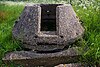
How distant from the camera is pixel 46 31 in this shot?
6.91m

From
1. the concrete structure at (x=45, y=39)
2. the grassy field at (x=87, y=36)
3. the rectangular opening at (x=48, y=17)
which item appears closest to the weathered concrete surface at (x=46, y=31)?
the concrete structure at (x=45, y=39)

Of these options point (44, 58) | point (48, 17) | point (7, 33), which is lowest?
point (44, 58)

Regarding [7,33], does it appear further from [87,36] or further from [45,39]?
[87,36]

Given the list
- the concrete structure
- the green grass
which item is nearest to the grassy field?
the green grass

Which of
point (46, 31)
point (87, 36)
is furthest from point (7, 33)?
point (87, 36)

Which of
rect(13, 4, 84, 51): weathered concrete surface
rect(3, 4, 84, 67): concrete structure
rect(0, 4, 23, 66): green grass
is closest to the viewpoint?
rect(3, 4, 84, 67): concrete structure

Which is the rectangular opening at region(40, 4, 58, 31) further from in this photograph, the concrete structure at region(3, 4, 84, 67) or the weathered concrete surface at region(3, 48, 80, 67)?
the weathered concrete surface at region(3, 48, 80, 67)

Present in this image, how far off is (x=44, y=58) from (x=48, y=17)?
5.69ft

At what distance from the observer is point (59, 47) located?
20.3 feet

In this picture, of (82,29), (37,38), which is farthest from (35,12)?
(82,29)

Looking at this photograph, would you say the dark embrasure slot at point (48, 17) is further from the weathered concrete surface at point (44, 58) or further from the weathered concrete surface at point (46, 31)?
the weathered concrete surface at point (44, 58)

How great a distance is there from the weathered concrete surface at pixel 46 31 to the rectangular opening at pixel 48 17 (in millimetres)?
453

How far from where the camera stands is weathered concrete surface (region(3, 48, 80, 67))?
5855 millimetres

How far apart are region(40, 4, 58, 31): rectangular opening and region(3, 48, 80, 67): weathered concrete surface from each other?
153 cm
